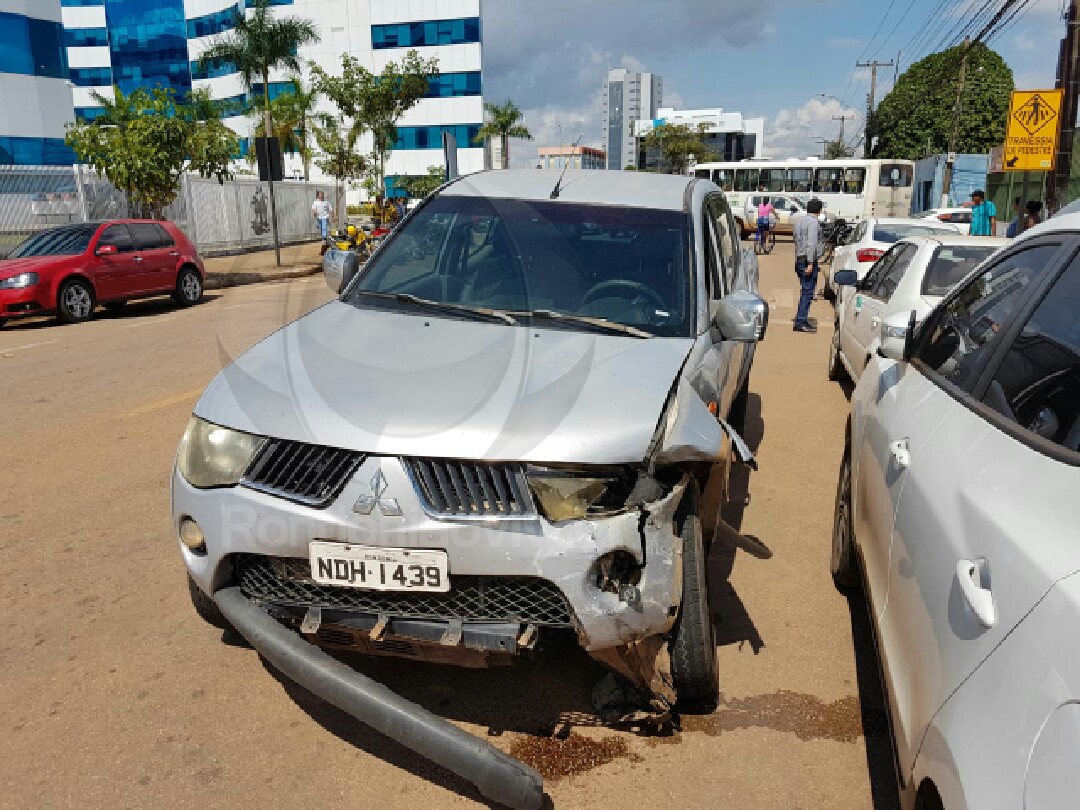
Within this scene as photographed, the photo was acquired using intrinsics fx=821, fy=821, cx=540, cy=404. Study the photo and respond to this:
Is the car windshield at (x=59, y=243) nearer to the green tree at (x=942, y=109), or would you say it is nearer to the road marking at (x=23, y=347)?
the road marking at (x=23, y=347)

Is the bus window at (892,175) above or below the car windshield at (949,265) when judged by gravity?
above

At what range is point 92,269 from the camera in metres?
12.9

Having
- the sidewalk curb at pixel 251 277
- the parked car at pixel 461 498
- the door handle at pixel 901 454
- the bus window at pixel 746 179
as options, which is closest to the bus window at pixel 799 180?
the bus window at pixel 746 179

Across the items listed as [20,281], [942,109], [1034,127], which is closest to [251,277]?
[20,281]

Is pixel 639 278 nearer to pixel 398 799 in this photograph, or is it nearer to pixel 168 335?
pixel 398 799

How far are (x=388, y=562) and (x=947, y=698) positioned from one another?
4.94 ft

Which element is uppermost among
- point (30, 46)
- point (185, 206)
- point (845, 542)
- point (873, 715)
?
point (30, 46)

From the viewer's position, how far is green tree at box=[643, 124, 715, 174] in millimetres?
76500

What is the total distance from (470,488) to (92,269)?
12.7m

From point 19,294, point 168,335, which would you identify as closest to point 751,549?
point 168,335

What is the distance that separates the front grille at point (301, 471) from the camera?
8.21 feet

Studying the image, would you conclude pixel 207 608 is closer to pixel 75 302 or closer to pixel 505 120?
pixel 75 302

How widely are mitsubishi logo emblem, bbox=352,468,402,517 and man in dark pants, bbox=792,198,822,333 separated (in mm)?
10386

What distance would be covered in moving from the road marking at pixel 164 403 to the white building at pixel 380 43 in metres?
47.8
